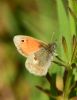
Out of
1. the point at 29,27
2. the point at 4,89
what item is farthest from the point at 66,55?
the point at 4,89

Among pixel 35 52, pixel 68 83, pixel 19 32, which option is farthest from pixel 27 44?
pixel 19 32

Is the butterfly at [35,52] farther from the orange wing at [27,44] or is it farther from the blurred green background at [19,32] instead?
the blurred green background at [19,32]

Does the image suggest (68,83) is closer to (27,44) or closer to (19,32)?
(27,44)

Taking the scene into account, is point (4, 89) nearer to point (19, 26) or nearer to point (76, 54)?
point (19, 26)

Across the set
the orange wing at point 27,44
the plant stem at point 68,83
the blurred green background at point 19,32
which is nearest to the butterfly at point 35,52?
the orange wing at point 27,44

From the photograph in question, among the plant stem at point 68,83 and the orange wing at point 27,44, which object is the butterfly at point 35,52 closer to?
the orange wing at point 27,44

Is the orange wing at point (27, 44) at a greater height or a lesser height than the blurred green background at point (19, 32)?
greater

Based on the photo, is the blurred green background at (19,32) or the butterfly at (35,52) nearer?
the butterfly at (35,52)

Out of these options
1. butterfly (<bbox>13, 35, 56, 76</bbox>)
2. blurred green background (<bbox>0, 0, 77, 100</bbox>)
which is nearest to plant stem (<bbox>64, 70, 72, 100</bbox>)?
butterfly (<bbox>13, 35, 56, 76</bbox>)
